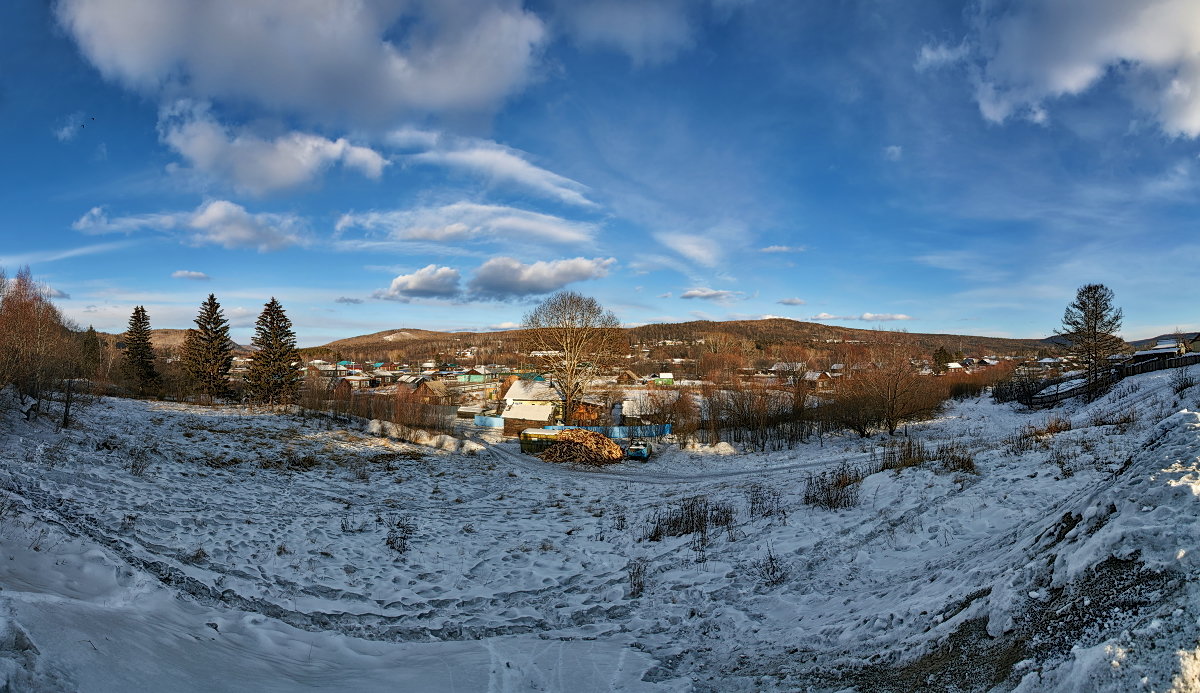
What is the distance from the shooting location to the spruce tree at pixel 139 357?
4216 cm

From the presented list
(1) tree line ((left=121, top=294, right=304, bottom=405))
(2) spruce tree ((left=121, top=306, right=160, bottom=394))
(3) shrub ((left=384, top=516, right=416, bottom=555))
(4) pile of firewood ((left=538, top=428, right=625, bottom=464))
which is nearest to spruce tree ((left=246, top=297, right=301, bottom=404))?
(1) tree line ((left=121, top=294, right=304, bottom=405))

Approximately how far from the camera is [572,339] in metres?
36.5

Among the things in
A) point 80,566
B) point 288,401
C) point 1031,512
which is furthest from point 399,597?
point 288,401

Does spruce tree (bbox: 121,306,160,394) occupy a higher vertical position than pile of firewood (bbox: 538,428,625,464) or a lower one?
higher

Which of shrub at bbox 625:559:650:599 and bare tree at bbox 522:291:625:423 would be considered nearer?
shrub at bbox 625:559:650:599

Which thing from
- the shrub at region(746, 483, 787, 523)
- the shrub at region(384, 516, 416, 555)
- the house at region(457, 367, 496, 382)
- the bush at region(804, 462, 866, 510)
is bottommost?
the shrub at region(384, 516, 416, 555)

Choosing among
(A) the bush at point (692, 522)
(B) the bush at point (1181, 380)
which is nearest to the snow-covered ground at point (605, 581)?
(A) the bush at point (692, 522)

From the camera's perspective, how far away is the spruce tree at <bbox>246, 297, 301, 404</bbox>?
3978 cm

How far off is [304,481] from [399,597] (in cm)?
950

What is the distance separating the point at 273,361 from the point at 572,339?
23610 millimetres

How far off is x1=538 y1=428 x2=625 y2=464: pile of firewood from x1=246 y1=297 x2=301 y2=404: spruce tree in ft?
80.9

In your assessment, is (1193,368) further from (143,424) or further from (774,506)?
(143,424)

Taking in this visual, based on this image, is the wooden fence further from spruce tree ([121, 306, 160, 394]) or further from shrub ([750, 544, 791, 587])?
spruce tree ([121, 306, 160, 394])

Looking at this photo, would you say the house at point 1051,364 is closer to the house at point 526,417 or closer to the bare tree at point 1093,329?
the bare tree at point 1093,329
